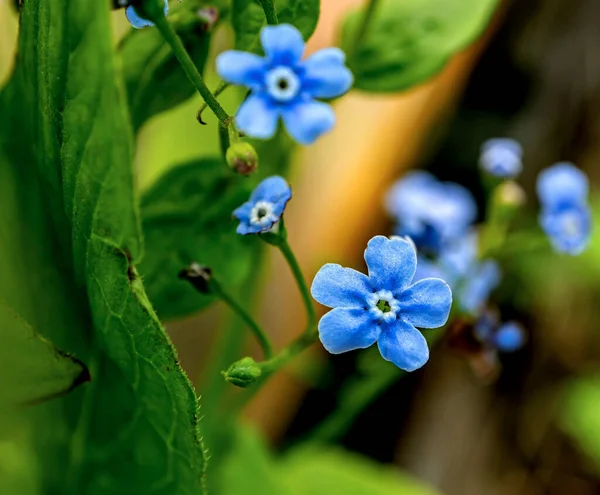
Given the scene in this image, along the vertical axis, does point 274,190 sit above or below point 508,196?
above

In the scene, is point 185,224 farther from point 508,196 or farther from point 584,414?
point 584,414

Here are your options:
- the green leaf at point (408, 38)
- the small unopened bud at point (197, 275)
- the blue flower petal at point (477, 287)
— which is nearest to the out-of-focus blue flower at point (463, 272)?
the blue flower petal at point (477, 287)

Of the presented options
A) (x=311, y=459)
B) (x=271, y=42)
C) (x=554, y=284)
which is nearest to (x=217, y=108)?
(x=271, y=42)

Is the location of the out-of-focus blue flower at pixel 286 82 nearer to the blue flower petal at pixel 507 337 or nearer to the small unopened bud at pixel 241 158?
the small unopened bud at pixel 241 158

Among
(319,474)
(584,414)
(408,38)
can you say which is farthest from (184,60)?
(584,414)

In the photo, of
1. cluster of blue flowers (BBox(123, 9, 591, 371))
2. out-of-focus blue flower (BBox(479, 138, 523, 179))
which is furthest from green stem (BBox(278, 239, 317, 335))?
out-of-focus blue flower (BBox(479, 138, 523, 179))

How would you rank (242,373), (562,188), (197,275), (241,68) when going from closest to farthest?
(241,68)
(242,373)
(197,275)
(562,188)
